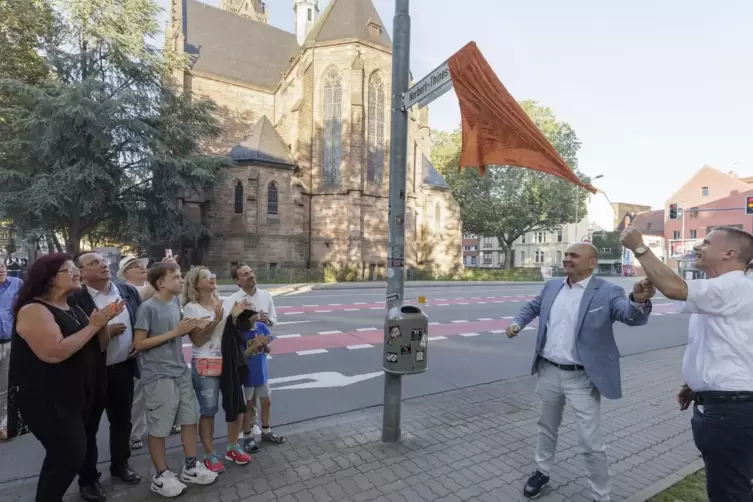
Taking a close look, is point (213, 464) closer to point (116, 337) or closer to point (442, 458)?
point (116, 337)

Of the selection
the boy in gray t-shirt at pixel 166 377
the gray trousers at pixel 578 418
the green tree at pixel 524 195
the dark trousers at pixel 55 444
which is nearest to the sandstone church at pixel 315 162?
the green tree at pixel 524 195

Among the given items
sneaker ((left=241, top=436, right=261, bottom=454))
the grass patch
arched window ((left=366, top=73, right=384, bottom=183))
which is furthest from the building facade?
sneaker ((left=241, top=436, right=261, bottom=454))

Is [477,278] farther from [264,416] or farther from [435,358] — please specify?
[264,416]

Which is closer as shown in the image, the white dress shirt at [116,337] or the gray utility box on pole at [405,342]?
the white dress shirt at [116,337]

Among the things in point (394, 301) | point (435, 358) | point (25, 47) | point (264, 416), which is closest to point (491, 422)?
point (394, 301)

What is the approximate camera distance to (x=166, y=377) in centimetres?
315

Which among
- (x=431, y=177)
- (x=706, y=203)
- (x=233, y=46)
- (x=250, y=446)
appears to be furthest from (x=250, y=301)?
(x=706, y=203)

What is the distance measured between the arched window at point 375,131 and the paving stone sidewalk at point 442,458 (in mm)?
26398

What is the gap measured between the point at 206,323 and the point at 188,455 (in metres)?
1.02

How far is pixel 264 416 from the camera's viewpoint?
4.00 meters

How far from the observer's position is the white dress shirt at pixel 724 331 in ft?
6.97

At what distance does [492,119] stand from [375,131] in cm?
2823

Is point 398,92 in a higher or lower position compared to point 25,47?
lower

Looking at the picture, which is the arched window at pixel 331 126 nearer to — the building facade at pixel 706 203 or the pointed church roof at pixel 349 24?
the pointed church roof at pixel 349 24
